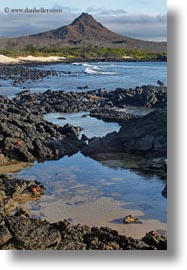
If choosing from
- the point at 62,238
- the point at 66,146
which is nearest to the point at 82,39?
the point at 62,238

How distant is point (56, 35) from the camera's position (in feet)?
18.8

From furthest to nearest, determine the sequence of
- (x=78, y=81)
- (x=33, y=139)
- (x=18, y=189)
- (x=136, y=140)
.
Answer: (x=78, y=81) < (x=33, y=139) < (x=136, y=140) < (x=18, y=189)

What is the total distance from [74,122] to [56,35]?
27.5 ft

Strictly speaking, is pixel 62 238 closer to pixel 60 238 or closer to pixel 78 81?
pixel 60 238

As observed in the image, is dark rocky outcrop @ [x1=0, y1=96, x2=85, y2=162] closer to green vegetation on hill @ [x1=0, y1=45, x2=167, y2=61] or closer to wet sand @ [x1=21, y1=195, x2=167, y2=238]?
wet sand @ [x1=21, y1=195, x2=167, y2=238]

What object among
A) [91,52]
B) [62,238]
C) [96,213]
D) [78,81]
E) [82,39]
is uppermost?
[82,39]

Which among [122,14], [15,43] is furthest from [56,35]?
[122,14]

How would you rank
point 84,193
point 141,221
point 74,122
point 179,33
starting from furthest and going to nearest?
point 74,122
point 84,193
point 141,221
point 179,33

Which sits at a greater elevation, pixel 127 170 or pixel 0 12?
pixel 0 12

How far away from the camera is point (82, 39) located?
5938 mm

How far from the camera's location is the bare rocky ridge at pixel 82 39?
5.43 meters

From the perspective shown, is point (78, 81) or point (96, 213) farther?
point (78, 81)

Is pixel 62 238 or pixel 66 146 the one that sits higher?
pixel 62 238

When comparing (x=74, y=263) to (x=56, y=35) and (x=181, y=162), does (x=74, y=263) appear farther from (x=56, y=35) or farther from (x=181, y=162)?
(x=56, y=35)
